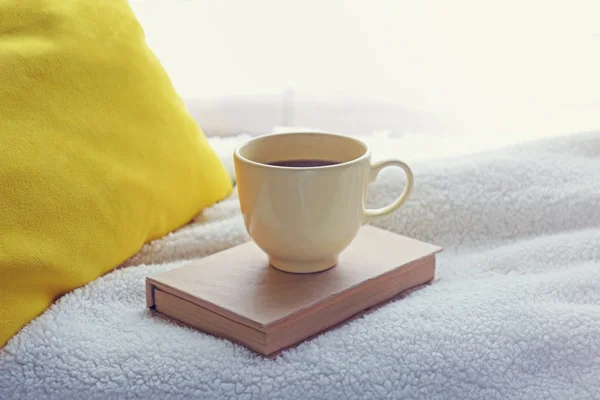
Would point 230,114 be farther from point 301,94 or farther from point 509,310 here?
point 509,310

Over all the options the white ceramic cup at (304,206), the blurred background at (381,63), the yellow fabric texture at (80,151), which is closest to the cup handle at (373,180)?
the white ceramic cup at (304,206)

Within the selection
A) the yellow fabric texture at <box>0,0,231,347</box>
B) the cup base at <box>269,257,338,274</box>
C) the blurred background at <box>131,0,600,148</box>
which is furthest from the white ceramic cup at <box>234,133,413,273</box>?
the blurred background at <box>131,0,600,148</box>

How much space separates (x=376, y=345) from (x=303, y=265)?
121 millimetres

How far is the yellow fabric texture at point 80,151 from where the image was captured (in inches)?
28.9

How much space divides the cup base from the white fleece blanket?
7 cm

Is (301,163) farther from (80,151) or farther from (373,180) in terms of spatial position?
(80,151)

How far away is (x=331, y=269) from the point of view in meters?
0.76

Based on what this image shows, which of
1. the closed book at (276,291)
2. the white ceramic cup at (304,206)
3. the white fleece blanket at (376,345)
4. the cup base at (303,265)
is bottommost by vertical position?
the white fleece blanket at (376,345)

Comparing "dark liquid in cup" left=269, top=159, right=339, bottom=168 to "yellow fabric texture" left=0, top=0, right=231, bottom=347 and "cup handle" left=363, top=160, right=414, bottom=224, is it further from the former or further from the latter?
"yellow fabric texture" left=0, top=0, right=231, bottom=347

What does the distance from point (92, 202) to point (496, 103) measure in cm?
102

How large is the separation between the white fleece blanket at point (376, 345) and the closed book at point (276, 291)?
2cm

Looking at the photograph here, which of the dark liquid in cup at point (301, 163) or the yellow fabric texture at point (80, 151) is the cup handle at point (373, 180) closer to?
the dark liquid in cup at point (301, 163)

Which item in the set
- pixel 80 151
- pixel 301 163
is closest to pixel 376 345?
pixel 301 163

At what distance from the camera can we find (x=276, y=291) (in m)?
0.71
